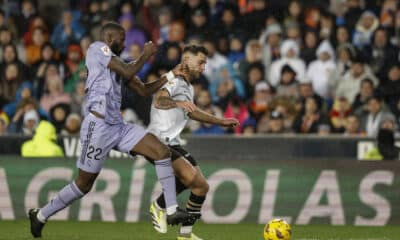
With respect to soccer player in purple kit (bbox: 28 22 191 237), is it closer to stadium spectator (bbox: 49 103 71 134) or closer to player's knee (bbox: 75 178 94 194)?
player's knee (bbox: 75 178 94 194)

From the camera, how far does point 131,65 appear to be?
38.2ft

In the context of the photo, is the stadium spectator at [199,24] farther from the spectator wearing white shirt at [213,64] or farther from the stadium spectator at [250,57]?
the stadium spectator at [250,57]

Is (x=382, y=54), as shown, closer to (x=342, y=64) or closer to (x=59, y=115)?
(x=342, y=64)

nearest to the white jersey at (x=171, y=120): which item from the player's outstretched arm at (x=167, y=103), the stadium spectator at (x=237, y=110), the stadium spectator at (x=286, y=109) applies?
the player's outstretched arm at (x=167, y=103)

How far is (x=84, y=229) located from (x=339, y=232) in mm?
3011

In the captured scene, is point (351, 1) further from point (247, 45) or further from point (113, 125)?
point (113, 125)

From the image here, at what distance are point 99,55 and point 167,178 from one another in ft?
4.52

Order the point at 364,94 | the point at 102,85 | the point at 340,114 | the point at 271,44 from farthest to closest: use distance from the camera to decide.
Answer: the point at 271,44 < the point at 364,94 < the point at 340,114 < the point at 102,85

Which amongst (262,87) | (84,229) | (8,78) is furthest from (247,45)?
(84,229)

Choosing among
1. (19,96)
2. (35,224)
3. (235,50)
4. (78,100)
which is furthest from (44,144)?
(35,224)

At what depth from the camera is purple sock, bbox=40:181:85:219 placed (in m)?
12.1

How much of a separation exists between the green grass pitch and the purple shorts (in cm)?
125

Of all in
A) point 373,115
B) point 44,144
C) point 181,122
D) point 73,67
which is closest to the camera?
point 181,122

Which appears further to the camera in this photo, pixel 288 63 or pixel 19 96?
pixel 19 96
